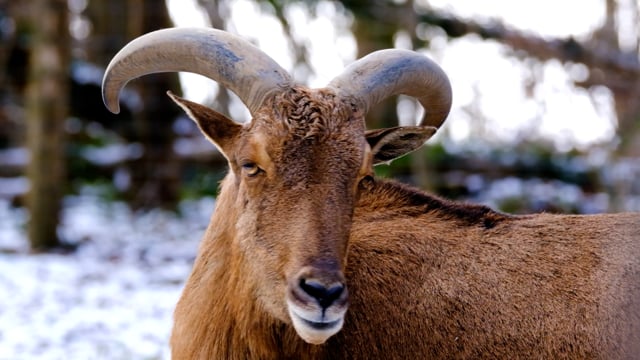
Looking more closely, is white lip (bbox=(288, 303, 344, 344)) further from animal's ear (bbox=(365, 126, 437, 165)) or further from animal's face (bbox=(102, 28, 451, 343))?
animal's ear (bbox=(365, 126, 437, 165))

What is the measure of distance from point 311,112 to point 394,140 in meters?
0.79

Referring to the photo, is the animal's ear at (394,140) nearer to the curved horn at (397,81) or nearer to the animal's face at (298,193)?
the curved horn at (397,81)

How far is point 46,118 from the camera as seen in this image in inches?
509

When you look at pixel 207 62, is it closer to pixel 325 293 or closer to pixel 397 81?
pixel 397 81

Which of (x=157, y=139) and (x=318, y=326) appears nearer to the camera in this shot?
(x=318, y=326)

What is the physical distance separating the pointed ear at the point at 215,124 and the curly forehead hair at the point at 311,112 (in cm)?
34

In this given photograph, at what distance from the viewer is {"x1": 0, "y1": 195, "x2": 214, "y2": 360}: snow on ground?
845cm

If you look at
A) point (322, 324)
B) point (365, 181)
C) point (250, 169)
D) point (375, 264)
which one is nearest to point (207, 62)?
point (250, 169)

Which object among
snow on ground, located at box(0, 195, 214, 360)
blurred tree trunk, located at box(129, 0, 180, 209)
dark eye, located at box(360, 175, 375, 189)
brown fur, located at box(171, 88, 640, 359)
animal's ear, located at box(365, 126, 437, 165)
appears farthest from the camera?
Answer: blurred tree trunk, located at box(129, 0, 180, 209)

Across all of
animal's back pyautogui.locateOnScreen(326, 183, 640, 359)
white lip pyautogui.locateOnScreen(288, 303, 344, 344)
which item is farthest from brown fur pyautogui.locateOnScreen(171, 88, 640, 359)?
white lip pyautogui.locateOnScreen(288, 303, 344, 344)

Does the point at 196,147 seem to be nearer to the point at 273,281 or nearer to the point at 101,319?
the point at 101,319

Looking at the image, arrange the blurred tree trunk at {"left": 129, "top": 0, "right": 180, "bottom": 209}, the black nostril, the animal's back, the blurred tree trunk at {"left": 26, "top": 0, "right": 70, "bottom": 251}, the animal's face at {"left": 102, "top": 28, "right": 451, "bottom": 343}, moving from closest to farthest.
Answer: the black nostril < the animal's face at {"left": 102, "top": 28, "right": 451, "bottom": 343} < the animal's back < the blurred tree trunk at {"left": 26, "top": 0, "right": 70, "bottom": 251} < the blurred tree trunk at {"left": 129, "top": 0, "right": 180, "bottom": 209}

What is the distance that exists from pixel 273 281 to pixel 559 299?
5.72 feet

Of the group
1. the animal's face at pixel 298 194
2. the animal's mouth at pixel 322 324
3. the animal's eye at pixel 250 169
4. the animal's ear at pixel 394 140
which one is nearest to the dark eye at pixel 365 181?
the animal's face at pixel 298 194
